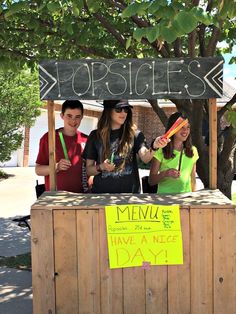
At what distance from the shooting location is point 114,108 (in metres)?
3.80

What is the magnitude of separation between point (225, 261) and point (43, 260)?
1.27m

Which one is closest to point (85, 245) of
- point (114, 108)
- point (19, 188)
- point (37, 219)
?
point (37, 219)

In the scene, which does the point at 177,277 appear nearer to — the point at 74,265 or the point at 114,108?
the point at 74,265

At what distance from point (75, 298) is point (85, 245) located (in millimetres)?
386

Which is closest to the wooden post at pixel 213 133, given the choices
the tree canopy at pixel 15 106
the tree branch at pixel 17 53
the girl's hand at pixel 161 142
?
the girl's hand at pixel 161 142

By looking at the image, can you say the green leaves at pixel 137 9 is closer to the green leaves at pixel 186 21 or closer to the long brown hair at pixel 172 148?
the green leaves at pixel 186 21

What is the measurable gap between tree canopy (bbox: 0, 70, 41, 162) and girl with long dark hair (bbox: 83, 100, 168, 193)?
10.2 m

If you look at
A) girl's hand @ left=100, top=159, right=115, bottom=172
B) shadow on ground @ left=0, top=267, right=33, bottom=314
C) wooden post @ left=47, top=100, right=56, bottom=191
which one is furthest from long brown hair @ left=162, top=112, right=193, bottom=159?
shadow on ground @ left=0, top=267, right=33, bottom=314

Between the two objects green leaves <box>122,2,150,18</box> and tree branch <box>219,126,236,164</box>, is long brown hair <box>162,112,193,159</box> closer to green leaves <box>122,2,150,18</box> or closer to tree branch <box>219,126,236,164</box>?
tree branch <box>219,126,236,164</box>

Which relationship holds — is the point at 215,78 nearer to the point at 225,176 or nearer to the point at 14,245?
the point at 225,176

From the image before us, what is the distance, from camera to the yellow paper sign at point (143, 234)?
332cm

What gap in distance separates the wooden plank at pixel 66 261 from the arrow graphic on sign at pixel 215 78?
1400mm

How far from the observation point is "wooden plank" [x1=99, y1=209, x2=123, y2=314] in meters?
3.33

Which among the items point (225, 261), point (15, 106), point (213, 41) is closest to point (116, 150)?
point (225, 261)
